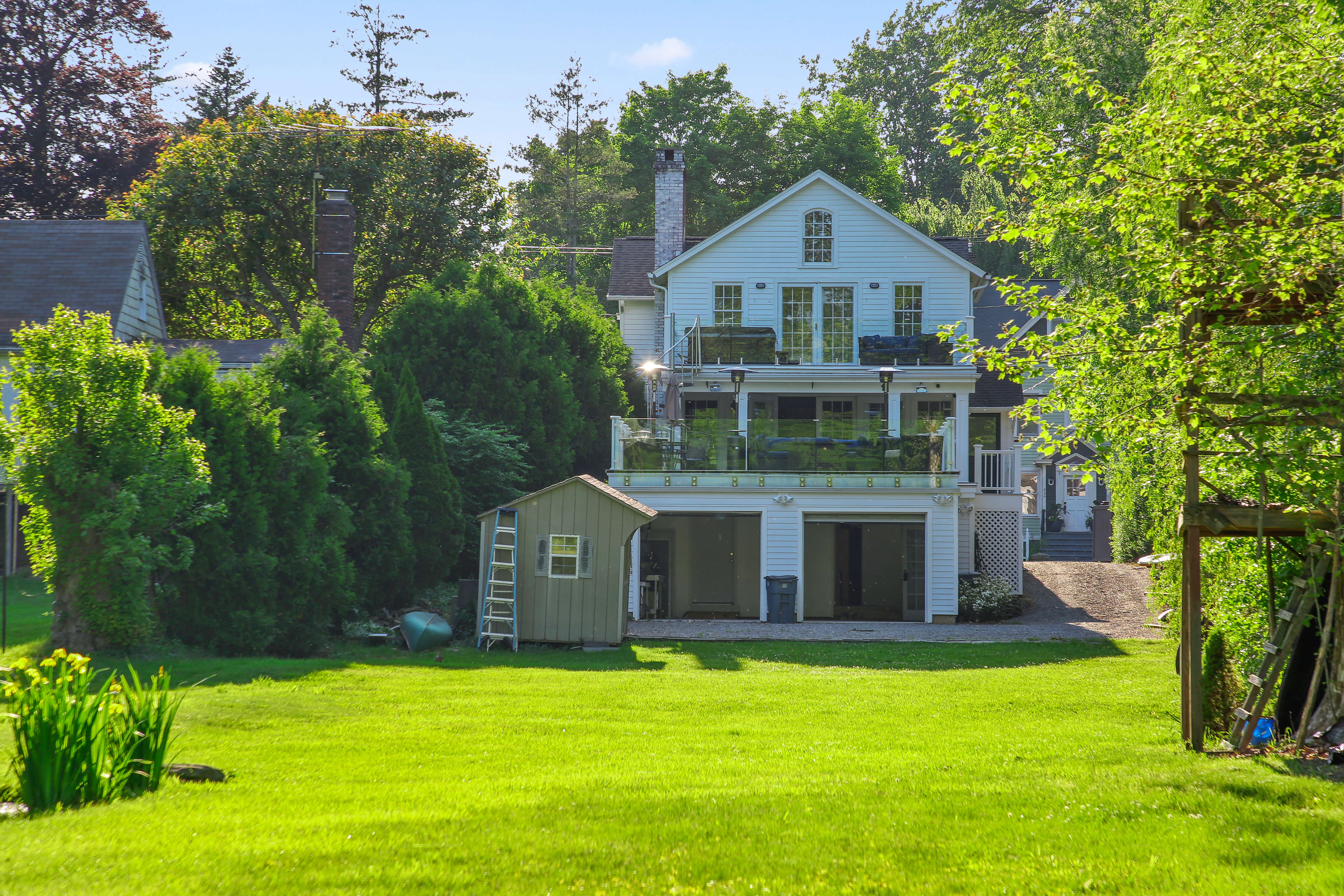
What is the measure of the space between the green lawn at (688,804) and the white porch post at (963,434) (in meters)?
12.6

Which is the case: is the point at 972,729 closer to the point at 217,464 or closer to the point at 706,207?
the point at 217,464

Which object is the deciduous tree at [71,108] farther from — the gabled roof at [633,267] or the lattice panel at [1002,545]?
the lattice panel at [1002,545]

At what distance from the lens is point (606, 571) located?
18.3 meters

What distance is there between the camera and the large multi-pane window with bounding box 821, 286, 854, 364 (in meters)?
27.1

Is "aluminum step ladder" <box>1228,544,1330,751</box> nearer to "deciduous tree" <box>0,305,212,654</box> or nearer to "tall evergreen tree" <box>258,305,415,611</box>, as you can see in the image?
"deciduous tree" <box>0,305,212,654</box>

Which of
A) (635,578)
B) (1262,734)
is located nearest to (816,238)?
(635,578)

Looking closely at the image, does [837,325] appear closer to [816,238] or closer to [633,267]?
[816,238]

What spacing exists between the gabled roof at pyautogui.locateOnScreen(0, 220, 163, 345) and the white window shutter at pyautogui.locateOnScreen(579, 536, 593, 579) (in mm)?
13360

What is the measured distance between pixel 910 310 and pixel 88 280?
64.0 ft

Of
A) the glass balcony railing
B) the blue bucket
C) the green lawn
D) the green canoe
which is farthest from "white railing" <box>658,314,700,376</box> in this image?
the blue bucket

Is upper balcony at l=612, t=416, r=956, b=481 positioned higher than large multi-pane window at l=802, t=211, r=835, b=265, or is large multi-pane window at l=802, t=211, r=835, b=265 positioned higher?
large multi-pane window at l=802, t=211, r=835, b=265

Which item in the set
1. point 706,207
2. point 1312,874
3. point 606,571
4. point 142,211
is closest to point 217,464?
point 606,571

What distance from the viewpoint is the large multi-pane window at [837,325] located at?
27.1 meters

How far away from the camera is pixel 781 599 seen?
75.2 feet
